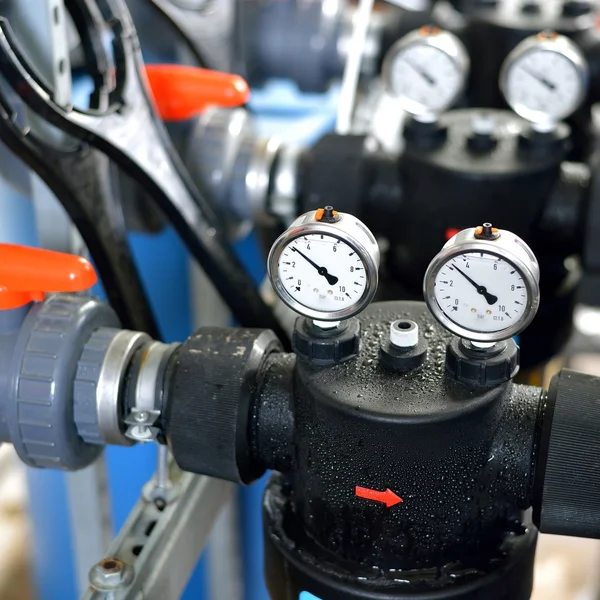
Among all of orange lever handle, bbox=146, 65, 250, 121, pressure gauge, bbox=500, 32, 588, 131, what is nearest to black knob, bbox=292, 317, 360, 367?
orange lever handle, bbox=146, 65, 250, 121

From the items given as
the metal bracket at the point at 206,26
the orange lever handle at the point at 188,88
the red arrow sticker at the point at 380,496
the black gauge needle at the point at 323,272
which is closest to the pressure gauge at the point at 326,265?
the black gauge needle at the point at 323,272

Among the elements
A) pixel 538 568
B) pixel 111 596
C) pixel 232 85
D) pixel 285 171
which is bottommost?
pixel 538 568

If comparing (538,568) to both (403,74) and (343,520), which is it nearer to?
(403,74)

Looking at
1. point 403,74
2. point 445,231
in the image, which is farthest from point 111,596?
point 403,74

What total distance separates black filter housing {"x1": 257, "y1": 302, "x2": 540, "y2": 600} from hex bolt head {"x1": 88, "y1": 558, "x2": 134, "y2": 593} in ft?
0.40

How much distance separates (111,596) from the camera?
69 centimetres

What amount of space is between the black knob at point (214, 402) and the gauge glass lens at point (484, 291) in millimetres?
166

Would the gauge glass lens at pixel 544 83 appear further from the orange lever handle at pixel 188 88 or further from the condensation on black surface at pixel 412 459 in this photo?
the condensation on black surface at pixel 412 459

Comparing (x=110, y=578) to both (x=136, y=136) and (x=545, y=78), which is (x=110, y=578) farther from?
(x=545, y=78)

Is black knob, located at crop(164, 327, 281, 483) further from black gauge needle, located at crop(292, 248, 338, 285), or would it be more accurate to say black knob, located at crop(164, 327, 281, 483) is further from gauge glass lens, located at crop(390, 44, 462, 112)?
gauge glass lens, located at crop(390, 44, 462, 112)

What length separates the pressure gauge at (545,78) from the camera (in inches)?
45.2

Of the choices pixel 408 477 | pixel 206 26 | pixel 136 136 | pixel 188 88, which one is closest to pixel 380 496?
pixel 408 477

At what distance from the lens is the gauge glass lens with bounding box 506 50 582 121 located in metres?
1.15

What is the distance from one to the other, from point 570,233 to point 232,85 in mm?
432
